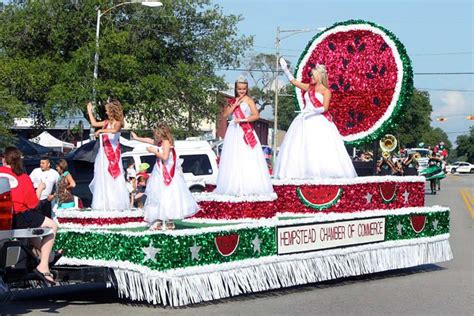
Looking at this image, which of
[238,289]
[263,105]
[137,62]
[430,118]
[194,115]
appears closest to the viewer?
[238,289]

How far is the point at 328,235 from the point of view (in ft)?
35.0

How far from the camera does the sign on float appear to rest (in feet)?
33.2

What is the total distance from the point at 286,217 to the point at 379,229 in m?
1.28

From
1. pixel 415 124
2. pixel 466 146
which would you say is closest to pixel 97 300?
pixel 415 124

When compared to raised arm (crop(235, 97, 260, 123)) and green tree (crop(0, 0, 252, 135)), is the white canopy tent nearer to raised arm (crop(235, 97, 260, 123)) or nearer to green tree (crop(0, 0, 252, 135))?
green tree (crop(0, 0, 252, 135))

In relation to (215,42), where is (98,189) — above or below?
below

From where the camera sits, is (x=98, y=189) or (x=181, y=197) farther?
(x=98, y=189)

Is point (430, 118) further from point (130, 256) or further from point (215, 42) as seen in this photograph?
point (130, 256)

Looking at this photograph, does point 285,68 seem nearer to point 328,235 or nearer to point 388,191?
point 388,191

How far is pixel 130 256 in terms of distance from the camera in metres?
9.00

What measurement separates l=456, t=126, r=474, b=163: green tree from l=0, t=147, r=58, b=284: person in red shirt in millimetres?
139444

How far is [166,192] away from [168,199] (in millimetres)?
106

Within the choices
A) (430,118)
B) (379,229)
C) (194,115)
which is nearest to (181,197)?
(379,229)

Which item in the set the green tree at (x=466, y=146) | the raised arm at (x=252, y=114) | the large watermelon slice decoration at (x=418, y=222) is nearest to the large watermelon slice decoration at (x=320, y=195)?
the raised arm at (x=252, y=114)
